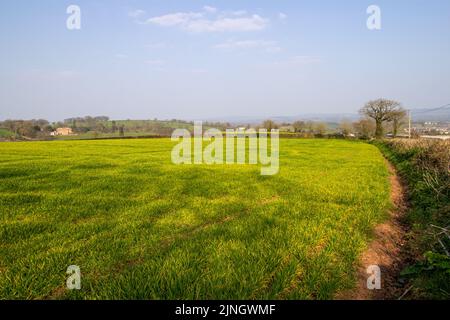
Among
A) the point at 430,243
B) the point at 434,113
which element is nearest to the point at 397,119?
the point at 434,113

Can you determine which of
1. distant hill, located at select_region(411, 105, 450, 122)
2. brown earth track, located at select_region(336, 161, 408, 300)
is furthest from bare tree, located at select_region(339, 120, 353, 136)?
brown earth track, located at select_region(336, 161, 408, 300)

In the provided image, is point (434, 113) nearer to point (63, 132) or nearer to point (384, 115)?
point (384, 115)

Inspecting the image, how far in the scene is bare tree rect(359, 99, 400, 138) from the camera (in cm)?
9662

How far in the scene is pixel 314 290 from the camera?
4723 mm

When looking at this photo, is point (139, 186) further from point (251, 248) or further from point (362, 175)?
point (362, 175)

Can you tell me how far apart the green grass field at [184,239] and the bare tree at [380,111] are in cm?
9502

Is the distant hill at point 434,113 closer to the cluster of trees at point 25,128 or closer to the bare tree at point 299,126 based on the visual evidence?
the bare tree at point 299,126

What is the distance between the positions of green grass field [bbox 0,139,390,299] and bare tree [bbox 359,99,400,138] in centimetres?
9502

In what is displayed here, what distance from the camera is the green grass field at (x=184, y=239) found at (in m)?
4.71

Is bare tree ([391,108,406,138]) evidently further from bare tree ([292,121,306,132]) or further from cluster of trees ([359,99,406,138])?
bare tree ([292,121,306,132])

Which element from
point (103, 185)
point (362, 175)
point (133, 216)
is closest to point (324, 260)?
point (133, 216)

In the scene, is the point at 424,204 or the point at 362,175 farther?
the point at 362,175

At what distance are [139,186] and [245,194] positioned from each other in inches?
197
